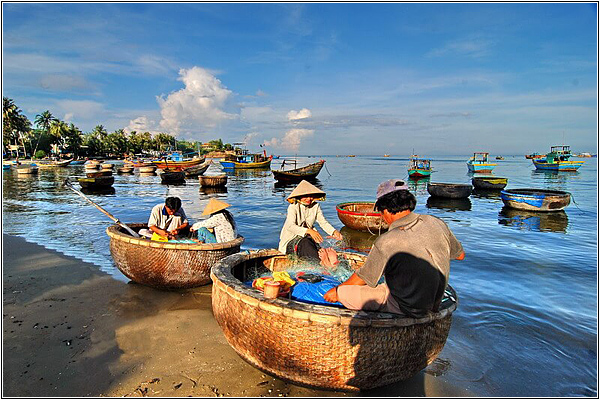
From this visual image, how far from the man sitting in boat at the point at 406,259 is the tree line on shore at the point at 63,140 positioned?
2227 inches

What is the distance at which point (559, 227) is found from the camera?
39.3 feet

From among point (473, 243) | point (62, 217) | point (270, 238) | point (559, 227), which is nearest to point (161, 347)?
point (270, 238)

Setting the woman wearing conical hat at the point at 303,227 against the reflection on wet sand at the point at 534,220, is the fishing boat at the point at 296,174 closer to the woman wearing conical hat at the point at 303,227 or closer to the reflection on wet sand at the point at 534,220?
the reflection on wet sand at the point at 534,220

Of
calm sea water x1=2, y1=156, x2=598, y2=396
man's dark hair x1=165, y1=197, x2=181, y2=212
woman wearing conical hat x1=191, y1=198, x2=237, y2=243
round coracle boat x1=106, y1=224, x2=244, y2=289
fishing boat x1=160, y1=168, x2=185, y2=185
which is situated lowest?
calm sea water x1=2, y1=156, x2=598, y2=396

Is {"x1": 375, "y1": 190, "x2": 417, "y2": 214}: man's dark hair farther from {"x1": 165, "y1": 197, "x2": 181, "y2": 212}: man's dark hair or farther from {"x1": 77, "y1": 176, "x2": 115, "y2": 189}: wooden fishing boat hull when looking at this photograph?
{"x1": 77, "y1": 176, "x2": 115, "y2": 189}: wooden fishing boat hull

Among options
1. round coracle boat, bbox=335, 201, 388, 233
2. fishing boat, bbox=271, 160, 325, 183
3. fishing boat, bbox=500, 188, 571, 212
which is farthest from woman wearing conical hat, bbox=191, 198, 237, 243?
fishing boat, bbox=271, 160, 325, 183

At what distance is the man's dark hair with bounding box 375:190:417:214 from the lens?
236cm

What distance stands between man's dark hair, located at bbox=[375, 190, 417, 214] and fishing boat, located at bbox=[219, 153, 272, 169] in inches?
1710

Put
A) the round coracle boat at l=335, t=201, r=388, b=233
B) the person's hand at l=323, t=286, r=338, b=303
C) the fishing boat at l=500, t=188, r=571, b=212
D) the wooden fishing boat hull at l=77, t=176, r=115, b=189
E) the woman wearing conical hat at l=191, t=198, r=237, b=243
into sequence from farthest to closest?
the wooden fishing boat hull at l=77, t=176, r=115, b=189 → the fishing boat at l=500, t=188, r=571, b=212 → the round coracle boat at l=335, t=201, r=388, b=233 → the woman wearing conical hat at l=191, t=198, r=237, b=243 → the person's hand at l=323, t=286, r=338, b=303

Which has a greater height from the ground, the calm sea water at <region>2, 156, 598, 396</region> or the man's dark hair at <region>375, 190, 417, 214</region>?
the man's dark hair at <region>375, 190, 417, 214</region>

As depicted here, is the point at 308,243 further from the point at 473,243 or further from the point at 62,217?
the point at 62,217

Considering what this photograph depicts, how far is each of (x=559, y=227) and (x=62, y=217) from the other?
17.0 m

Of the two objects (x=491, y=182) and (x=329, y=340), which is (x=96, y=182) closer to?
(x=329, y=340)

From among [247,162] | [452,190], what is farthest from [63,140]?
[452,190]
